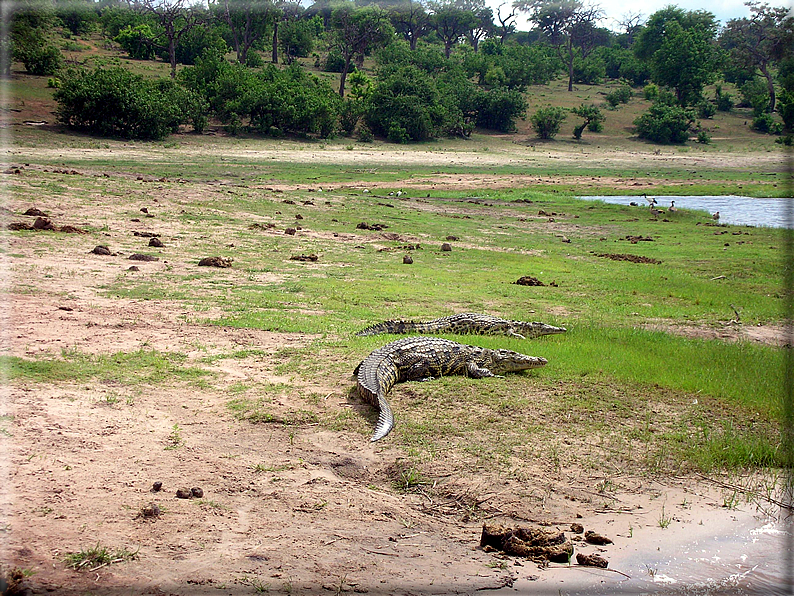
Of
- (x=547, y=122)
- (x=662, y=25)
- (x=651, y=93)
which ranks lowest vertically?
(x=547, y=122)

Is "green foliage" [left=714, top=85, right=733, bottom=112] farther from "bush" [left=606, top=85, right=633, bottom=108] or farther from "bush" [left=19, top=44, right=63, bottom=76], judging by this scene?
"bush" [left=19, top=44, right=63, bottom=76]

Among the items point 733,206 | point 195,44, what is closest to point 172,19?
point 195,44

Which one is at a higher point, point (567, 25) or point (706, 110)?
point (567, 25)

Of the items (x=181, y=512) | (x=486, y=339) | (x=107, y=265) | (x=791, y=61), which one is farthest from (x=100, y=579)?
(x=791, y=61)

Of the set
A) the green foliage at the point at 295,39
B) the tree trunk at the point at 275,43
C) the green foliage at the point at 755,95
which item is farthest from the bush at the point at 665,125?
the tree trunk at the point at 275,43

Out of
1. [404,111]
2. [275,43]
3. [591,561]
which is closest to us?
[591,561]

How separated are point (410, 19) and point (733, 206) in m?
55.4

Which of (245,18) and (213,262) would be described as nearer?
(213,262)

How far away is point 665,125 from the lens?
49.0 meters

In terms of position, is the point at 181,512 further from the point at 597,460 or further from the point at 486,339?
the point at 486,339

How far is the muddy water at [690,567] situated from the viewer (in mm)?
3781

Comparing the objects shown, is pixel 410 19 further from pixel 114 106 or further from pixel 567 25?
pixel 114 106

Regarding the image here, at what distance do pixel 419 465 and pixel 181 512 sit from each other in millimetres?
1638

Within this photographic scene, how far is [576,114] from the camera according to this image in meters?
53.2
